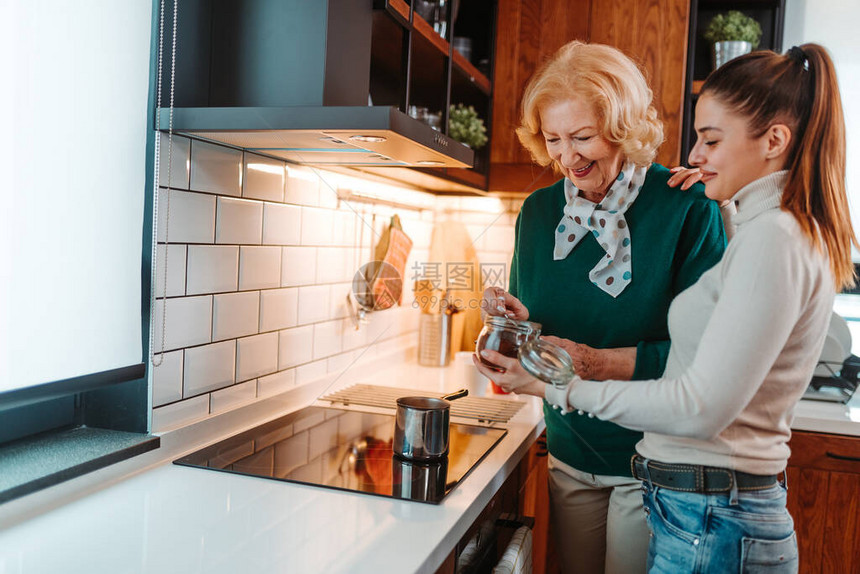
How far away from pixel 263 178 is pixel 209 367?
17.9 inches

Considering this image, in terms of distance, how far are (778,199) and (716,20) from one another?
179 cm

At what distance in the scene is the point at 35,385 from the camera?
1118 mm

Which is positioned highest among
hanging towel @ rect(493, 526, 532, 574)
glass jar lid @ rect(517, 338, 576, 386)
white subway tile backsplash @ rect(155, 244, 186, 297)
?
white subway tile backsplash @ rect(155, 244, 186, 297)

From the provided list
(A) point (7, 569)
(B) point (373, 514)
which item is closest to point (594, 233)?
(B) point (373, 514)

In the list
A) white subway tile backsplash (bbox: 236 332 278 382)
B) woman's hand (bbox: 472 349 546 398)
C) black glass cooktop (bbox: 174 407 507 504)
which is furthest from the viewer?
white subway tile backsplash (bbox: 236 332 278 382)

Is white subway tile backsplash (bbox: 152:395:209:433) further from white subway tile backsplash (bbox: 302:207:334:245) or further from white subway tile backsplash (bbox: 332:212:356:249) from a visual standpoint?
white subway tile backsplash (bbox: 332:212:356:249)

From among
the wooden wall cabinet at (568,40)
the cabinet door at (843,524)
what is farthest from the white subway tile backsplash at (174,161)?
the cabinet door at (843,524)

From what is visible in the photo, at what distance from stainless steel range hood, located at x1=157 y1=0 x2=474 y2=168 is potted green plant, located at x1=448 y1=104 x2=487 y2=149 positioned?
86 centimetres

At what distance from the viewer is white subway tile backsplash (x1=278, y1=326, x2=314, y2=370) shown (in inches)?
69.8

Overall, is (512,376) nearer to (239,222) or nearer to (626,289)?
(626,289)

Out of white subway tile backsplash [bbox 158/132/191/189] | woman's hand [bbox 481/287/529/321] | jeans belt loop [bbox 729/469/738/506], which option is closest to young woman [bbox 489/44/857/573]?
jeans belt loop [bbox 729/469/738/506]

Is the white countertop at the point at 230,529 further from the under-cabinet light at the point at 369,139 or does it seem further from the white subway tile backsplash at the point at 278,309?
the under-cabinet light at the point at 369,139

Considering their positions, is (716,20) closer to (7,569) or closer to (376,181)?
(376,181)

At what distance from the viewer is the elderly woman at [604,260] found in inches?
54.2
